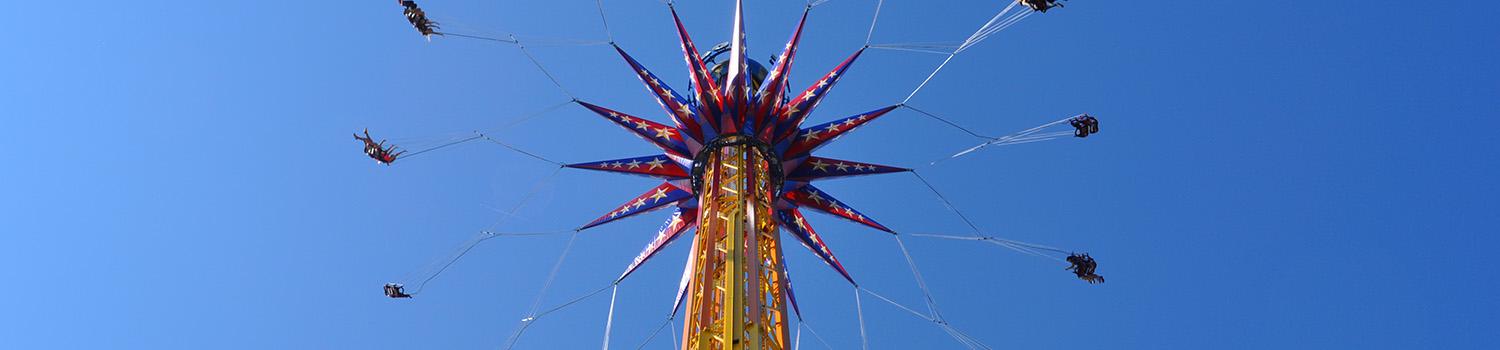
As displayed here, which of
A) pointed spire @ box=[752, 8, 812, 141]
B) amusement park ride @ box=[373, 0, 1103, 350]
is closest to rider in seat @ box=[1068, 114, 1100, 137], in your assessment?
amusement park ride @ box=[373, 0, 1103, 350]

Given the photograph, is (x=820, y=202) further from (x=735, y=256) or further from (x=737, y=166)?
(x=735, y=256)

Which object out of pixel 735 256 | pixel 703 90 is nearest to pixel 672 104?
pixel 703 90

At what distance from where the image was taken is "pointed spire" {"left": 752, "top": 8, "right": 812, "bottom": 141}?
35.7 meters

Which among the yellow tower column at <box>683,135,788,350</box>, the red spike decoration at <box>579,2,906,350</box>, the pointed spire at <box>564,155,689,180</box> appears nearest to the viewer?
the yellow tower column at <box>683,135,788,350</box>

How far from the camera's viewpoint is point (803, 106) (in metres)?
36.3

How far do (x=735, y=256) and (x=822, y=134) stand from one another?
590 centimetres

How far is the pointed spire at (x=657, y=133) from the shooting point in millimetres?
35688

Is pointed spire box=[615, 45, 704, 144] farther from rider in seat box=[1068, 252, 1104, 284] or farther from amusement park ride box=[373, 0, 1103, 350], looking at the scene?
rider in seat box=[1068, 252, 1104, 284]

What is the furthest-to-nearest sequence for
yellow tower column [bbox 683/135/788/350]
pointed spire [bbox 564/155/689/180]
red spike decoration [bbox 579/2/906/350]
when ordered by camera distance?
pointed spire [bbox 564/155/689/180] → red spike decoration [bbox 579/2/906/350] → yellow tower column [bbox 683/135/788/350]

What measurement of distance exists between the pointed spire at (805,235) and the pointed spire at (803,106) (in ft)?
7.35

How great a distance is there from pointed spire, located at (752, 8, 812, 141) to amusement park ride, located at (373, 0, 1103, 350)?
0.02 metres

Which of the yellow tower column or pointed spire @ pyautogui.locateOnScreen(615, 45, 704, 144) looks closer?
the yellow tower column

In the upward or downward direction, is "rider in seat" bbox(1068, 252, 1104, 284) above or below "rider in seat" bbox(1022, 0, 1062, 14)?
below

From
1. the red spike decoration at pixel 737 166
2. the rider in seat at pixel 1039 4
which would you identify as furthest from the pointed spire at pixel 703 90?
the rider in seat at pixel 1039 4
